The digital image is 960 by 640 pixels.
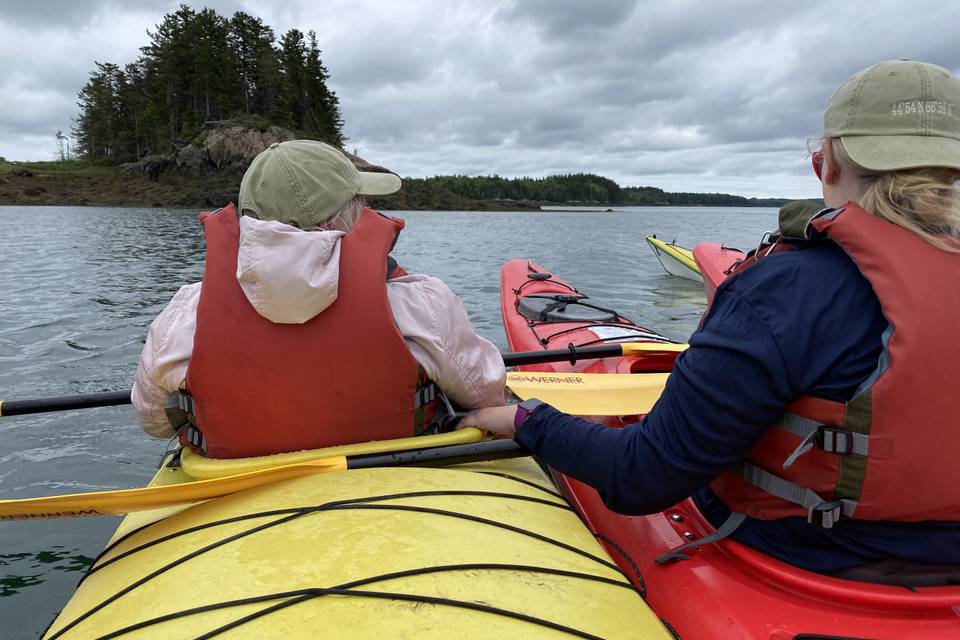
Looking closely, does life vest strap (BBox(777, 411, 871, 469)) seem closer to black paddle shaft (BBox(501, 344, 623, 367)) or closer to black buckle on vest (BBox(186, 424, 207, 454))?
black buckle on vest (BBox(186, 424, 207, 454))

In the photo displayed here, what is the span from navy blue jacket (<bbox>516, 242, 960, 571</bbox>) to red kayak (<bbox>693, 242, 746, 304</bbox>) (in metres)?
6.78

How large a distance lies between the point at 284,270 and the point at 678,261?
13402mm

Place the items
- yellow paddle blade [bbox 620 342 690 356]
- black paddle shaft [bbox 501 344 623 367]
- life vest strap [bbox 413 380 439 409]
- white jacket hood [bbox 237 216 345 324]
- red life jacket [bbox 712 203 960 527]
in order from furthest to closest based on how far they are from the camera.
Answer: yellow paddle blade [bbox 620 342 690 356], black paddle shaft [bbox 501 344 623 367], life vest strap [bbox 413 380 439 409], white jacket hood [bbox 237 216 345 324], red life jacket [bbox 712 203 960 527]

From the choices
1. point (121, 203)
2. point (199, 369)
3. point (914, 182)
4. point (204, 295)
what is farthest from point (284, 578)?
point (121, 203)

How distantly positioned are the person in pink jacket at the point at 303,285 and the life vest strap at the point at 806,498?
0.96m

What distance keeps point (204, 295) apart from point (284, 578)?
2.99 ft

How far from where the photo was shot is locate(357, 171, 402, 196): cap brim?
2.19 m

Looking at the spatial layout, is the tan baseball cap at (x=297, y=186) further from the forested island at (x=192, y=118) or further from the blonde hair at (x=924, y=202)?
the forested island at (x=192, y=118)

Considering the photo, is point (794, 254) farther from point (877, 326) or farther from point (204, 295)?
point (204, 295)

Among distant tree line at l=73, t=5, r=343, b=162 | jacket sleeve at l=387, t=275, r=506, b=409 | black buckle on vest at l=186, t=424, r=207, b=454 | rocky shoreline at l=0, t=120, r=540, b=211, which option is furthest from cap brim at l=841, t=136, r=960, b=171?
distant tree line at l=73, t=5, r=343, b=162

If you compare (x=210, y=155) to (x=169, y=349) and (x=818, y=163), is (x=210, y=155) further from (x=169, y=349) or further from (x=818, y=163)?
(x=818, y=163)

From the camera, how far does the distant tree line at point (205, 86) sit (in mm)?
58062

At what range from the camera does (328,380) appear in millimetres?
1938

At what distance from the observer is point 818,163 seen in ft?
Answer: 5.27
